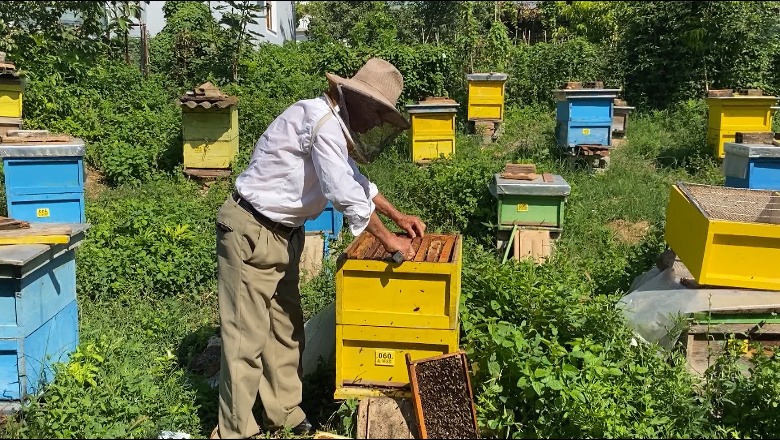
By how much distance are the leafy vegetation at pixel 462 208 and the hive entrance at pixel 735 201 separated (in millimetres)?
666

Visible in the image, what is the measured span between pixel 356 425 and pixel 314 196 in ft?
3.29

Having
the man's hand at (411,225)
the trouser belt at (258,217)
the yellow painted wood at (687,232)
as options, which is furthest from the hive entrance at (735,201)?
the trouser belt at (258,217)

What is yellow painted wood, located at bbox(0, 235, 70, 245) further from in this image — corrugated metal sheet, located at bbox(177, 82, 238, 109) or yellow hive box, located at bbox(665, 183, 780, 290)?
corrugated metal sheet, located at bbox(177, 82, 238, 109)

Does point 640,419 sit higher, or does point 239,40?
point 239,40

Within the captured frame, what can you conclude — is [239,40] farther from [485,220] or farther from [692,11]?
[692,11]

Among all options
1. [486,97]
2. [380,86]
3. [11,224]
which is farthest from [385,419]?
[486,97]

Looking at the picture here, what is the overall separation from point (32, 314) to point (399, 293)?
1.65m

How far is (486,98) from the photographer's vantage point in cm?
985

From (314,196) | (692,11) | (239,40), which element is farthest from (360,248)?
(692,11)

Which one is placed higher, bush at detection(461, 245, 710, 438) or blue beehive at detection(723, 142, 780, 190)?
blue beehive at detection(723, 142, 780, 190)

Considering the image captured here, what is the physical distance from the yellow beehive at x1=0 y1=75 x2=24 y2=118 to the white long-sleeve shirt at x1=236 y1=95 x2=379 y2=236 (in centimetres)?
543

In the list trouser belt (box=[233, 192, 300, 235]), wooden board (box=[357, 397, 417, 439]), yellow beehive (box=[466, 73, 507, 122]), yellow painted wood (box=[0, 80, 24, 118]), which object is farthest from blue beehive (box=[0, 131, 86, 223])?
yellow beehive (box=[466, 73, 507, 122])

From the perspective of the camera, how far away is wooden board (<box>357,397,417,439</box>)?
280 centimetres

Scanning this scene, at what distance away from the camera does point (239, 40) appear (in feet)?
35.8
